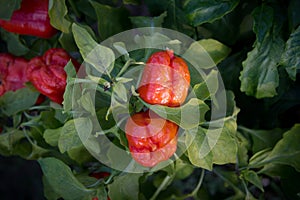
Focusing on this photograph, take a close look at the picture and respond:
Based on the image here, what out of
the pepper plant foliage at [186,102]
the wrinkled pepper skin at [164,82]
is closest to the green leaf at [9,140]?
the pepper plant foliage at [186,102]

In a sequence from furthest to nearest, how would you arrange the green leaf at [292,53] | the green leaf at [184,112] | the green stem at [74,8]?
the green stem at [74,8]
the green leaf at [292,53]
the green leaf at [184,112]

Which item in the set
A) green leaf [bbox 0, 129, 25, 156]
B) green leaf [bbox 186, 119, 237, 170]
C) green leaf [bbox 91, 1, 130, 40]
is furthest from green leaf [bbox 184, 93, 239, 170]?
green leaf [bbox 0, 129, 25, 156]

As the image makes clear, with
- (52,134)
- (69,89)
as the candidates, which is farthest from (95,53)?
(52,134)

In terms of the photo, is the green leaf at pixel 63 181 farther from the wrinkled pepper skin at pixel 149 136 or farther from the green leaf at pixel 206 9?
the green leaf at pixel 206 9

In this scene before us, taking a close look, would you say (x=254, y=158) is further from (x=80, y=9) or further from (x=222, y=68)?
(x=80, y=9)

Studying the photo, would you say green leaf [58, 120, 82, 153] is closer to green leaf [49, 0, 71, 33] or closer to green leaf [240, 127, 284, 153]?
green leaf [49, 0, 71, 33]

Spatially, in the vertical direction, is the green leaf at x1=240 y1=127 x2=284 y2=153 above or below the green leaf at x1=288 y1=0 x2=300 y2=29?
below

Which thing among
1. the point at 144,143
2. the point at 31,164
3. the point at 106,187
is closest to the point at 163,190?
the point at 106,187

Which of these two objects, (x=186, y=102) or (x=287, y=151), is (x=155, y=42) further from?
(x=287, y=151)
